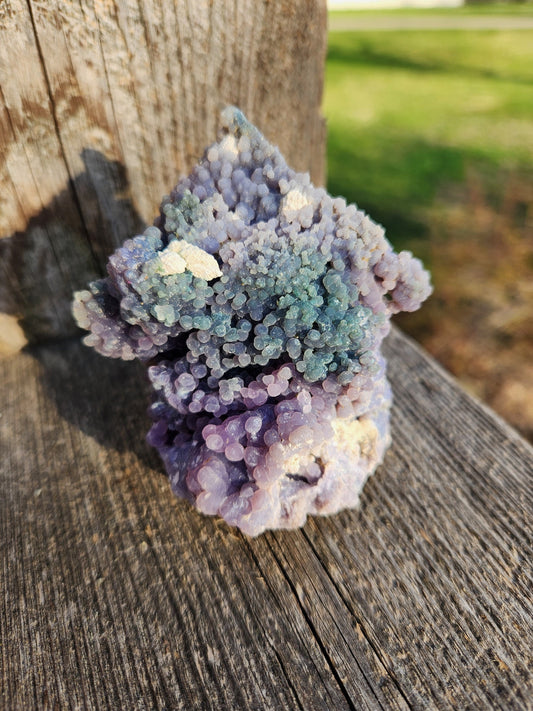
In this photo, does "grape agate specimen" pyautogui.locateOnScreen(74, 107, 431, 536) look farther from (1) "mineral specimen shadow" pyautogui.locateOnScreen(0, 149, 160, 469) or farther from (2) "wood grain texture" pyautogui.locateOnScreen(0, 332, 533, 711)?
(1) "mineral specimen shadow" pyautogui.locateOnScreen(0, 149, 160, 469)

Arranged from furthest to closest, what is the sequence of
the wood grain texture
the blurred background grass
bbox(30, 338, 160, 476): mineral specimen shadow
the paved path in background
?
the paved path in background → the blurred background grass → bbox(30, 338, 160, 476): mineral specimen shadow → the wood grain texture

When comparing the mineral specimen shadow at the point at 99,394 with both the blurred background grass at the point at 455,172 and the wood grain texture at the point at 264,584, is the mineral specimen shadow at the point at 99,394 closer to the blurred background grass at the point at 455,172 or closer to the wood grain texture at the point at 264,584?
the wood grain texture at the point at 264,584

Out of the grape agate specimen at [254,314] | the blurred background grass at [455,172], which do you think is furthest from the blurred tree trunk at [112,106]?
the blurred background grass at [455,172]

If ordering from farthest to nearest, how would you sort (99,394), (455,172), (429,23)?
(429,23), (455,172), (99,394)

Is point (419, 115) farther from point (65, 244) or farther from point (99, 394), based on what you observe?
point (99, 394)

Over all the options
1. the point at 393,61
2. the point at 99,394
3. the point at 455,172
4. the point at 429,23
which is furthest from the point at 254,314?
the point at 429,23

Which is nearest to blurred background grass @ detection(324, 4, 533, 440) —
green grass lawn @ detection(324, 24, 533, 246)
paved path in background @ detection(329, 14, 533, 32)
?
green grass lawn @ detection(324, 24, 533, 246)
